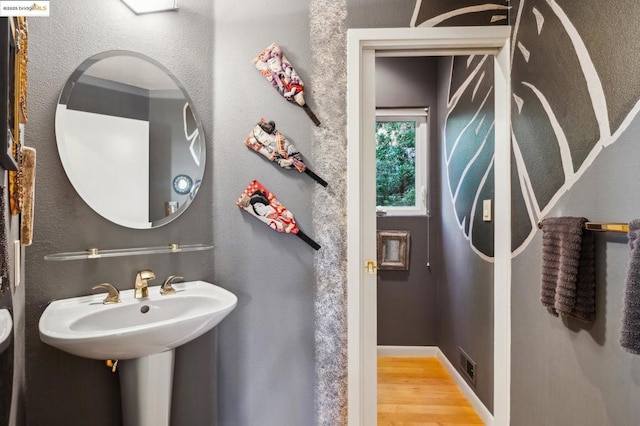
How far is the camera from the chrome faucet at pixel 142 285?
1.39 metres

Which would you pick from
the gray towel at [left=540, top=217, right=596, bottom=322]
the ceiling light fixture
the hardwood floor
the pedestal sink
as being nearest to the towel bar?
the gray towel at [left=540, top=217, right=596, bottom=322]

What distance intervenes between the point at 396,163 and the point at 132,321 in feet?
7.78

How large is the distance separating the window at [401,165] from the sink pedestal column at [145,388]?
2.07 m

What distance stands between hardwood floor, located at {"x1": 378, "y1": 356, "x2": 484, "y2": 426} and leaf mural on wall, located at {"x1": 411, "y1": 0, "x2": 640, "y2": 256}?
1131 millimetres

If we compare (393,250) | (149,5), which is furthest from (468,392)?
(149,5)

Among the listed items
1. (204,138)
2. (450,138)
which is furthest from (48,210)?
(450,138)

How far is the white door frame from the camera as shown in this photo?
63.7 inches

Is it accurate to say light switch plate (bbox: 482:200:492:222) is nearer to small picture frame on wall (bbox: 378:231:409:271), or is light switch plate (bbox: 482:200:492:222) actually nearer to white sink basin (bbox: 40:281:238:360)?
small picture frame on wall (bbox: 378:231:409:271)

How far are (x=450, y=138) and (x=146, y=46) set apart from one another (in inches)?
78.6

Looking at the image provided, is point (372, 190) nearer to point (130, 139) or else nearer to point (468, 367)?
point (130, 139)

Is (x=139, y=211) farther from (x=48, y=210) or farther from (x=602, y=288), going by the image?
(x=602, y=288)

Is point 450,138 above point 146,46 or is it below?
below

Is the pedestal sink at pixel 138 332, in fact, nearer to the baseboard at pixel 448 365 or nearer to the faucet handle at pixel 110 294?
the faucet handle at pixel 110 294

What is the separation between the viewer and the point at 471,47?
1652 mm
